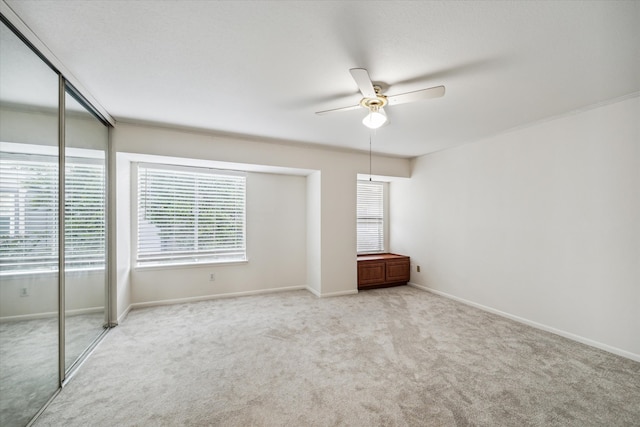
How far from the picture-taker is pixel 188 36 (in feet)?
5.80

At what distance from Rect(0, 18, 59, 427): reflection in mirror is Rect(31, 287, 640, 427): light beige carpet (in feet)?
0.97

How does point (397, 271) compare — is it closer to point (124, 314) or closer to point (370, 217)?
point (370, 217)

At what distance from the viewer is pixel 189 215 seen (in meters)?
4.30

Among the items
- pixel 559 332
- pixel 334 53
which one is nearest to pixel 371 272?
pixel 559 332

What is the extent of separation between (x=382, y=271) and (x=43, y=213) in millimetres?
4657

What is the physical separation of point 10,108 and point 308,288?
4297mm

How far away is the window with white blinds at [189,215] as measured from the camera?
13.3ft

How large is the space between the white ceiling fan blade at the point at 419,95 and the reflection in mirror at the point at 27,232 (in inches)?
102

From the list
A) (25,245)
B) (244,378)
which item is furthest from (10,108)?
(244,378)

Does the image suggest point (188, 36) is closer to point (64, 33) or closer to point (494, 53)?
point (64, 33)

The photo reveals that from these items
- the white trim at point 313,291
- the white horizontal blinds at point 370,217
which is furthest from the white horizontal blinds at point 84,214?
the white horizontal blinds at point 370,217

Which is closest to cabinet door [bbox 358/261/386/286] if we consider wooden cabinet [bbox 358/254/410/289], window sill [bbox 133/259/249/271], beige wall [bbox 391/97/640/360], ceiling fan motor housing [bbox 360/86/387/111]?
wooden cabinet [bbox 358/254/410/289]

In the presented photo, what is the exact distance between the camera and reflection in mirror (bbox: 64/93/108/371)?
2248mm

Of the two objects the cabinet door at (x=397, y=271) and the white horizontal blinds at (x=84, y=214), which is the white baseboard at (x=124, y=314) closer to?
the white horizontal blinds at (x=84, y=214)
